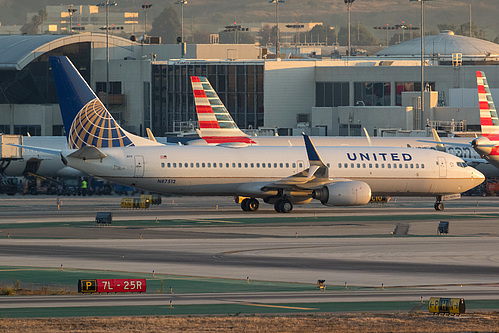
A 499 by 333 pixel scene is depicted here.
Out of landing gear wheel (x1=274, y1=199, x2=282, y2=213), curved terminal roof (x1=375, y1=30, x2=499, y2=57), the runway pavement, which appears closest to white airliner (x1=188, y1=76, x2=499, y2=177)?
the runway pavement

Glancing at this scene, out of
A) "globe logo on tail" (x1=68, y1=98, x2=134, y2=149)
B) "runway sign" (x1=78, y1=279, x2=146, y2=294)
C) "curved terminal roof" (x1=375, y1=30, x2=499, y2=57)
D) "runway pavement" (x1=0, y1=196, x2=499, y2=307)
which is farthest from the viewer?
"curved terminal roof" (x1=375, y1=30, x2=499, y2=57)

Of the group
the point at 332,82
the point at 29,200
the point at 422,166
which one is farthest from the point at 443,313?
the point at 332,82

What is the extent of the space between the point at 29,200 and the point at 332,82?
191 feet

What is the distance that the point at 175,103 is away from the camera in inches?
4879

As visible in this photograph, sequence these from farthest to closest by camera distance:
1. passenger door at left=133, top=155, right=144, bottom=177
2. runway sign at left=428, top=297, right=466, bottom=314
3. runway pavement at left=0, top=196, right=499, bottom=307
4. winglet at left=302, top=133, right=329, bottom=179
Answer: winglet at left=302, top=133, right=329, bottom=179 → passenger door at left=133, top=155, right=144, bottom=177 → runway pavement at left=0, top=196, right=499, bottom=307 → runway sign at left=428, top=297, right=466, bottom=314

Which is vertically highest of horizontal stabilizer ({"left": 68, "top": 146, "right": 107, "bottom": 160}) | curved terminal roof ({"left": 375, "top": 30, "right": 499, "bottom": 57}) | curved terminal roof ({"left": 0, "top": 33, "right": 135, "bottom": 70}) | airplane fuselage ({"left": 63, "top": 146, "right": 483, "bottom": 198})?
curved terminal roof ({"left": 375, "top": 30, "right": 499, "bottom": 57})

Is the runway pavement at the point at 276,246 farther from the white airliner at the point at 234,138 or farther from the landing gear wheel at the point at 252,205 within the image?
the white airliner at the point at 234,138

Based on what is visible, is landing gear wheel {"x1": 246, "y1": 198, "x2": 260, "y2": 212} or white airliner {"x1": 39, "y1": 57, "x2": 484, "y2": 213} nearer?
white airliner {"x1": 39, "y1": 57, "x2": 484, "y2": 213}

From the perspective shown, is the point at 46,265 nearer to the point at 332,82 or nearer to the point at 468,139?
the point at 468,139

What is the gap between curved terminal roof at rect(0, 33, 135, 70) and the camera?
4582 inches

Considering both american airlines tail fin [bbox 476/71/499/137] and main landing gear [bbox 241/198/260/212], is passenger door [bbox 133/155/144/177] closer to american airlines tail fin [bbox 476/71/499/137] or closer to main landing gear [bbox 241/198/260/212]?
main landing gear [bbox 241/198/260/212]

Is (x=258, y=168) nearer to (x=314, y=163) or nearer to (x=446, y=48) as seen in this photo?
(x=314, y=163)

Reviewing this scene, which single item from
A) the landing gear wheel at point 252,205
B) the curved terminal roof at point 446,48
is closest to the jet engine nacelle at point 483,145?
the landing gear wheel at point 252,205

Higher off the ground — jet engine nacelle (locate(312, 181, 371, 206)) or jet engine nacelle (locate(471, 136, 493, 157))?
jet engine nacelle (locate(471, 136, 493, 157))
